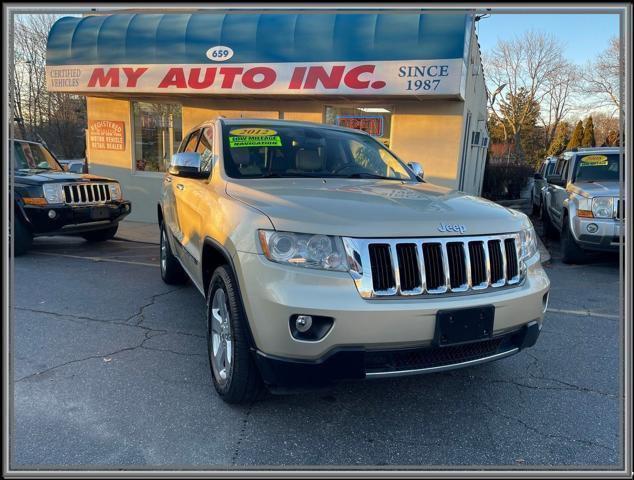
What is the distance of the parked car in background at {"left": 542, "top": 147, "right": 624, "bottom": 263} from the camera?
22.2 ft

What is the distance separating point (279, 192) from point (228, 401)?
133 cm

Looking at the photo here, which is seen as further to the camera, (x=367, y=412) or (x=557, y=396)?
(x=557, y=396)

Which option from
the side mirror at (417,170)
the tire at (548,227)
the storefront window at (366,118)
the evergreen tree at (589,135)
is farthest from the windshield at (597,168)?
the evergreen tree at (589,135)

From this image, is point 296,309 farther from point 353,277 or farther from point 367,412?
point 367,412

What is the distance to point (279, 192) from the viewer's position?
298cm

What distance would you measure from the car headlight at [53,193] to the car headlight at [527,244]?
6748mm

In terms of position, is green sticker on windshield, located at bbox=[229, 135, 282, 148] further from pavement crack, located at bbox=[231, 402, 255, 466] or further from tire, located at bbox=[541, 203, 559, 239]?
tire, located at bbox=[541, 203, 559, 239]

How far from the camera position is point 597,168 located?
7.96 meters

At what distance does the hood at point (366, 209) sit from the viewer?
7.98 ft

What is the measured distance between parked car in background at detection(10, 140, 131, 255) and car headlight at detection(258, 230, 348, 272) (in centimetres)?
580

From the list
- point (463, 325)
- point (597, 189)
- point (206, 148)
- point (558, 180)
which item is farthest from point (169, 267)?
point (558, 180)

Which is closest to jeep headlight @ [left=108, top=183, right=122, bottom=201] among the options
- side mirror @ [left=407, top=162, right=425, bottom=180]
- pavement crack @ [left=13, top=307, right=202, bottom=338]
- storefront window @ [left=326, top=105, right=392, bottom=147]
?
pavement crack @ [left=13, top=307, right=202, bottom=338]

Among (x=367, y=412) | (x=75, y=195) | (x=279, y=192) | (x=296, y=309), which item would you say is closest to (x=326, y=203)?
(x=279, y=192)

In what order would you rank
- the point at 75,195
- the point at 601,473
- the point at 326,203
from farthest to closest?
1. the point at 75,195
2. the point at 326,203
3. the point at 601,473
